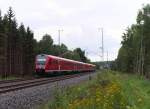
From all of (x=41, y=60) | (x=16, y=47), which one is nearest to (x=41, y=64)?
(x=41, y=60)

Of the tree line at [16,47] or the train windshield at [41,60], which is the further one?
the tree line at [16,47]

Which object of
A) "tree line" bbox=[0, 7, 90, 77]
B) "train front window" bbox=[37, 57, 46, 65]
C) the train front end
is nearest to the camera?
the train front end

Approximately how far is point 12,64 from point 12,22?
7166mm

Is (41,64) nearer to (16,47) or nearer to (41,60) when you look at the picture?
(41,60)

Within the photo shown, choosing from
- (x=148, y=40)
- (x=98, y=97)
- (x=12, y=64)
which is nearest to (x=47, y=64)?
(x=12, y=64)

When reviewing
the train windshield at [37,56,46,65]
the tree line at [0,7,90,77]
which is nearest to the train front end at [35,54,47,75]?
the train windshield at [37,56,46,65]

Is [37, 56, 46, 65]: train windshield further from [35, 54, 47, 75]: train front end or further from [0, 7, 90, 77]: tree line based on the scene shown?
[0, 7, 90, 77]: tree line

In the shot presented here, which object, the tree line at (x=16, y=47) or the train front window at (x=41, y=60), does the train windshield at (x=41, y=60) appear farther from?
the tree line at (x=16, y=47)

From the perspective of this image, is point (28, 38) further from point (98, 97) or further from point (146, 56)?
point (98, 97)

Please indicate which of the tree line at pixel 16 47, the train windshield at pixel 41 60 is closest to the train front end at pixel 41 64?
the train windshield at pixel 41 60

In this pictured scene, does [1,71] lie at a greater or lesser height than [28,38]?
lesser

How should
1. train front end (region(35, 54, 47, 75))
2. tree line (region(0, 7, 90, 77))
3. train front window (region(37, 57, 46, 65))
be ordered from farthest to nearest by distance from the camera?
1. tree line (region(0, 7, 90, 77))
2. train front window (region(37, 57, 46, 65))
3. train front end (region(35, 54, 47, 75))

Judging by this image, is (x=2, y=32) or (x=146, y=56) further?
(x=146, y=56)

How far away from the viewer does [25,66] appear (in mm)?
88188
